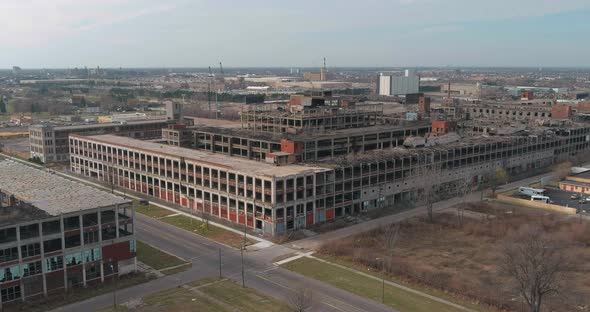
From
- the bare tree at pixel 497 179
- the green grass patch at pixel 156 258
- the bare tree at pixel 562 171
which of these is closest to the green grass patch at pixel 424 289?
the green grass patch at pixel 156 258

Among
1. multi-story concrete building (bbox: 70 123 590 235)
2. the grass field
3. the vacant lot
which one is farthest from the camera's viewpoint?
multi-story concrete building (bbox: 70 123 590 235)

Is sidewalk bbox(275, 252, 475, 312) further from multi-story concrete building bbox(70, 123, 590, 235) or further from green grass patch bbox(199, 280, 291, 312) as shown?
multi-story concrete building bbox(70, 123, 590, 235)

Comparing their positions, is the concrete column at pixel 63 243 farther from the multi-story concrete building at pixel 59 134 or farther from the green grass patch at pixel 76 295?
the multi-story concrete building at pixel 59 134

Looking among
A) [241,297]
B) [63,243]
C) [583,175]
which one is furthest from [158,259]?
[583,175]

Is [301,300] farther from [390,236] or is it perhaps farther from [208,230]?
[208,230]

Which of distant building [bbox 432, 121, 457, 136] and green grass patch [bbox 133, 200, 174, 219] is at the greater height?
distant building [bbox 432, 121, 457, 136]

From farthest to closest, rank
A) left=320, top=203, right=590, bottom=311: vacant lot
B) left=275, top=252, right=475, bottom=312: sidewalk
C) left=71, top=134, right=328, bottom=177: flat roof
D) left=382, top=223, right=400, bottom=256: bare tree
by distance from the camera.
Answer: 1. left=71, top=134, right=328, bottom=177: flat roof
2. left=382, top=223, right=400, bottom=256: bare tree
3. left=320, top=203, right=590, bottom=311: vacant lot
4. left=275, top=252, right=475, bottom=312: sidewalk

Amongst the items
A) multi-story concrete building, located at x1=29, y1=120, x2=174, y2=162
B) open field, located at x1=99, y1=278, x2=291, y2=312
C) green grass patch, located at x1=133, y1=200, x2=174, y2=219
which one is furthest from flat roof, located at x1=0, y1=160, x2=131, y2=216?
multi-story concrete building, located at x1=29, y1=120, x2=174, y2=162
